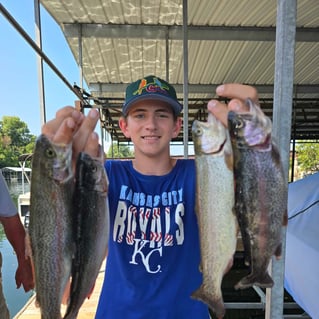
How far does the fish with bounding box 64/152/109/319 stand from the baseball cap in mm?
540

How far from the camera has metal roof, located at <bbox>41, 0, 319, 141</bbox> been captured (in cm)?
461

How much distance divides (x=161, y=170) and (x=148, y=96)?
412mm

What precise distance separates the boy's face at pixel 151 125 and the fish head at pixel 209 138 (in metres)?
0.36

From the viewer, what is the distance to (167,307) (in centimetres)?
161

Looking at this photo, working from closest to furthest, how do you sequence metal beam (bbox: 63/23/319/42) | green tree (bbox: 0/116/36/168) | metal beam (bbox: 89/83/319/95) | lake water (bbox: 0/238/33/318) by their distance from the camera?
metal beam (bbox: 63/23/319/42)
lake water (bbox: 0/238/33/318)
metal beam (bbox: 89/83/319/95)
green tree (bbox: 0/116/36/168)

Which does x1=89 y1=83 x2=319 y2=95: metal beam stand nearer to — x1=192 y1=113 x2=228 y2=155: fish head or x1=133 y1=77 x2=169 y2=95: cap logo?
x1=133 y1=77 x2=169 y2=95: cap logo

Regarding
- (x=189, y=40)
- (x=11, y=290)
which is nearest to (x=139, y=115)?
(x=189, y=40)

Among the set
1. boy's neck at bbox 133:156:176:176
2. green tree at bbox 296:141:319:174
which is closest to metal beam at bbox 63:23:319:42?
boy's neck at bbox 133:156:176:176

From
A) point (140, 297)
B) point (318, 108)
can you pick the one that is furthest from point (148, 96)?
point (318, 108)

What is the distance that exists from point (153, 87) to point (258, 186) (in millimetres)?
750

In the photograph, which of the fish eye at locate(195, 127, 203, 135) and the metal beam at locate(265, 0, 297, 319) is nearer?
the fish eye at locate(195, 127, 203, 135)

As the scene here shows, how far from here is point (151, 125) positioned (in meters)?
1.68

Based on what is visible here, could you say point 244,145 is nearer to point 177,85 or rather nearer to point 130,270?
point 130,270

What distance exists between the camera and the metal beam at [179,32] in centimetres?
511
